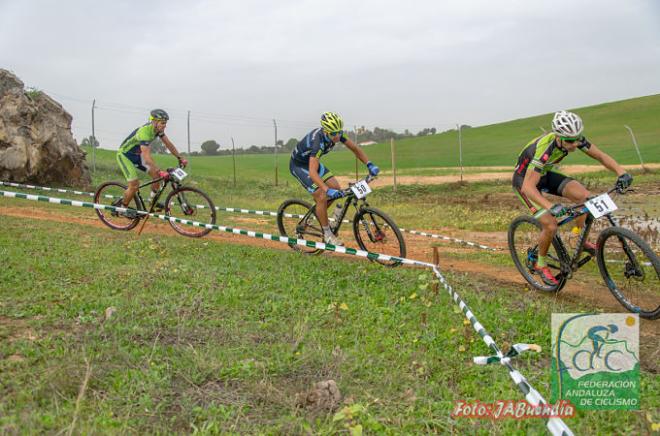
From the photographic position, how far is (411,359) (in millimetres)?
4777

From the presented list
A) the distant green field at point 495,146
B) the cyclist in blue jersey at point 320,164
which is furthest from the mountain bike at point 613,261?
the distant green field at point 495,146

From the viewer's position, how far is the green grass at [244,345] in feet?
12.1

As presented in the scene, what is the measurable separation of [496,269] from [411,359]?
14.7ft

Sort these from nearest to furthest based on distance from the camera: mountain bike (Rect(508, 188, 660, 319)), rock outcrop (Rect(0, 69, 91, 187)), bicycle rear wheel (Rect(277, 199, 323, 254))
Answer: mountain bike (Rect(508, 188, 660, 319)) < bicycle rear wheel (Rect(277, 199, 323, 254)) < rock outcrop (Rect(0, 69, 91, 187))

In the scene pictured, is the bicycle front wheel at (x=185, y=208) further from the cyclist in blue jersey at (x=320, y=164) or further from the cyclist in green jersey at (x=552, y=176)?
the cyclist in green jersey at (x=552, y=176)

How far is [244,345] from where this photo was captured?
4.82 m

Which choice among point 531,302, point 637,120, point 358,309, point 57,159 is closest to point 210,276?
point 358,309

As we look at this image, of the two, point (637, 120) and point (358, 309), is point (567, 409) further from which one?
point (637, 120)

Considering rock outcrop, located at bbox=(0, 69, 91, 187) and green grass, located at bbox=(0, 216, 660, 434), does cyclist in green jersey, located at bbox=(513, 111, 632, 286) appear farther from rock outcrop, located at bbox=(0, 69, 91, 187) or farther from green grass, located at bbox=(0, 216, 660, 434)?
rock outcrop, located at bbox=(0, 69, 91, 187)

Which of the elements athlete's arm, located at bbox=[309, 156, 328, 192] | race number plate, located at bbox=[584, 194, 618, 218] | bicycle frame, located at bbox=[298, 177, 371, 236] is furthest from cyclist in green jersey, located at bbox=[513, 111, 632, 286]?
athlete's arm, located at bbox=[309, 156, 328, 192]

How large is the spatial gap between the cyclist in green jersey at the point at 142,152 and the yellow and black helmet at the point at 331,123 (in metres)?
3.19

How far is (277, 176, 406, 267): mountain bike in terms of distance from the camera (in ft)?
26.7

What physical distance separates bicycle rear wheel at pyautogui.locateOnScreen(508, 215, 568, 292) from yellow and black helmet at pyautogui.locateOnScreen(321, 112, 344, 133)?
3.03 metres

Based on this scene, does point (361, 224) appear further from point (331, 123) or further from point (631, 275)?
point (631, 275)
